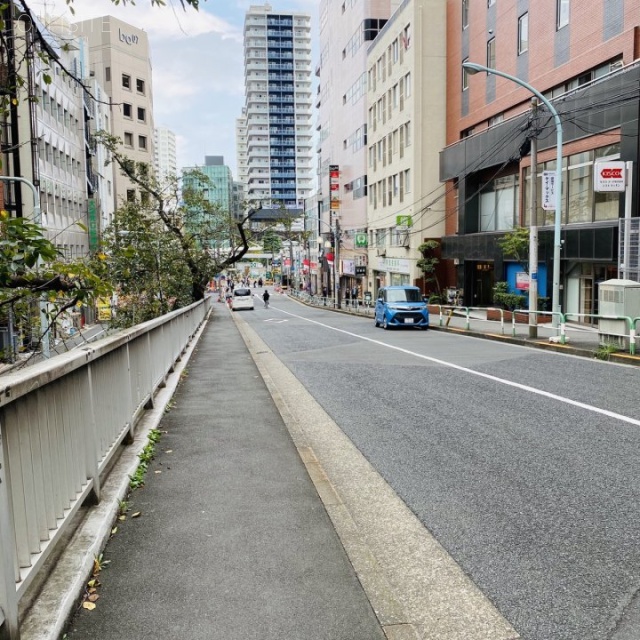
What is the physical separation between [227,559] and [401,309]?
1026 inches

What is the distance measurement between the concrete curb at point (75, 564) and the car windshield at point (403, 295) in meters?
25.7

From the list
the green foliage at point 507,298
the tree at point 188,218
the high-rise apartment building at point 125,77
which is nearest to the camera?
the green foliage at point 507,298

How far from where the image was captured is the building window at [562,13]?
98.3 ft

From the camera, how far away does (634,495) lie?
18.7ft

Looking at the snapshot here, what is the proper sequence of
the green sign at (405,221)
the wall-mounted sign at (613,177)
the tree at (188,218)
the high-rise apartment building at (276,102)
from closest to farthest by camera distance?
the wall-mounted sign at (613,177) < the tree at (188,218) < the green sign at (405,221) < the high-rise apartment building at (276,102)

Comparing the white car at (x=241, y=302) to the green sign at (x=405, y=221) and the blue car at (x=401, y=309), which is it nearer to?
the green sign at (x=405, y=221)

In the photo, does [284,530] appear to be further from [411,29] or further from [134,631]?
[411,29]

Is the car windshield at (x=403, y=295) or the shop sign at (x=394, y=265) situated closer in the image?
the car windshield at (x=403, y=295)

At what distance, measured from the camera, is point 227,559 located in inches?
169

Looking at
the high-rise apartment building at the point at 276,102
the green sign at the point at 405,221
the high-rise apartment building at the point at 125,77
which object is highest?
the high-rise apartment building at the point at 276,102

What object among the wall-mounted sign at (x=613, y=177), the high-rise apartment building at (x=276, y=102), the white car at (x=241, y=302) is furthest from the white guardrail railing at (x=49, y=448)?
the high-rise apartment building at (x=276, y=102)

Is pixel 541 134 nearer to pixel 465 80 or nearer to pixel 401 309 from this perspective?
pixel 401 309

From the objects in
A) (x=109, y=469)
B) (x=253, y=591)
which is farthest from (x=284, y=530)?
(x=109, y=469)

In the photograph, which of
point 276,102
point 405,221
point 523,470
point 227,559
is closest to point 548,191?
point 523,470
